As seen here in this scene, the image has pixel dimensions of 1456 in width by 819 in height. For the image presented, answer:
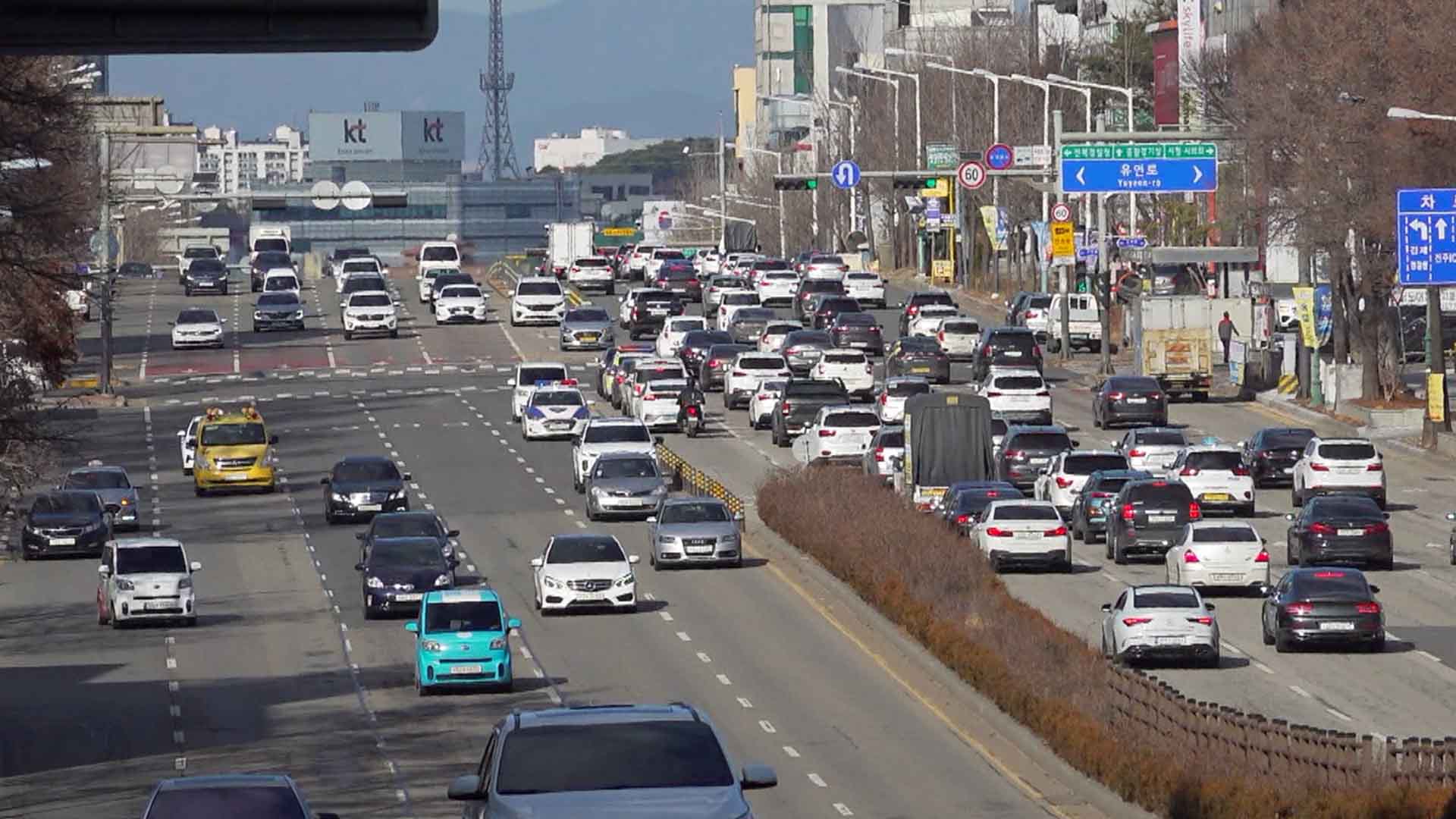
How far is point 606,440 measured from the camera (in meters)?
61.3

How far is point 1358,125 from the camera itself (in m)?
72.1

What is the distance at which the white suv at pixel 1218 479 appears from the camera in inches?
2148

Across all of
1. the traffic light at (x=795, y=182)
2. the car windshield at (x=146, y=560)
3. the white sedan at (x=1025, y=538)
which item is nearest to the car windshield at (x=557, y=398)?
the traffic light at (x=795, y=182)

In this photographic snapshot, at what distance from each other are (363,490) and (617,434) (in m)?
5.95

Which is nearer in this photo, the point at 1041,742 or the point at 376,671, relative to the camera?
the point at 1041,742

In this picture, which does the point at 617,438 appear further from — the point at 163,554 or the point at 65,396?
the point at 65,396

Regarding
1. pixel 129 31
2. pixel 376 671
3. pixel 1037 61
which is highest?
pixel 1037 61

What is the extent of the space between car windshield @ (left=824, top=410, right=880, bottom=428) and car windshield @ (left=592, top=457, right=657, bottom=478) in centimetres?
597

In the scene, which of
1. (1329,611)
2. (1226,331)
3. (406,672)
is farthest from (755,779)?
(1226,331)

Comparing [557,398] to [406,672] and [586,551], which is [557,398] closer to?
[586,551]

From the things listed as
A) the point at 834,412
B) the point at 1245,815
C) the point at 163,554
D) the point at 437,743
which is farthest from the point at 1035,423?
the point at 1245,815

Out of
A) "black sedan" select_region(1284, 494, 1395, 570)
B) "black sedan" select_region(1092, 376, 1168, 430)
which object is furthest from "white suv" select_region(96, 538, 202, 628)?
"black sedan" select_region(1092, 376, 1168, 430)

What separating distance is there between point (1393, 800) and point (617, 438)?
38.3m

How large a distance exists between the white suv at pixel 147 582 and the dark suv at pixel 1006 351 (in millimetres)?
34104
